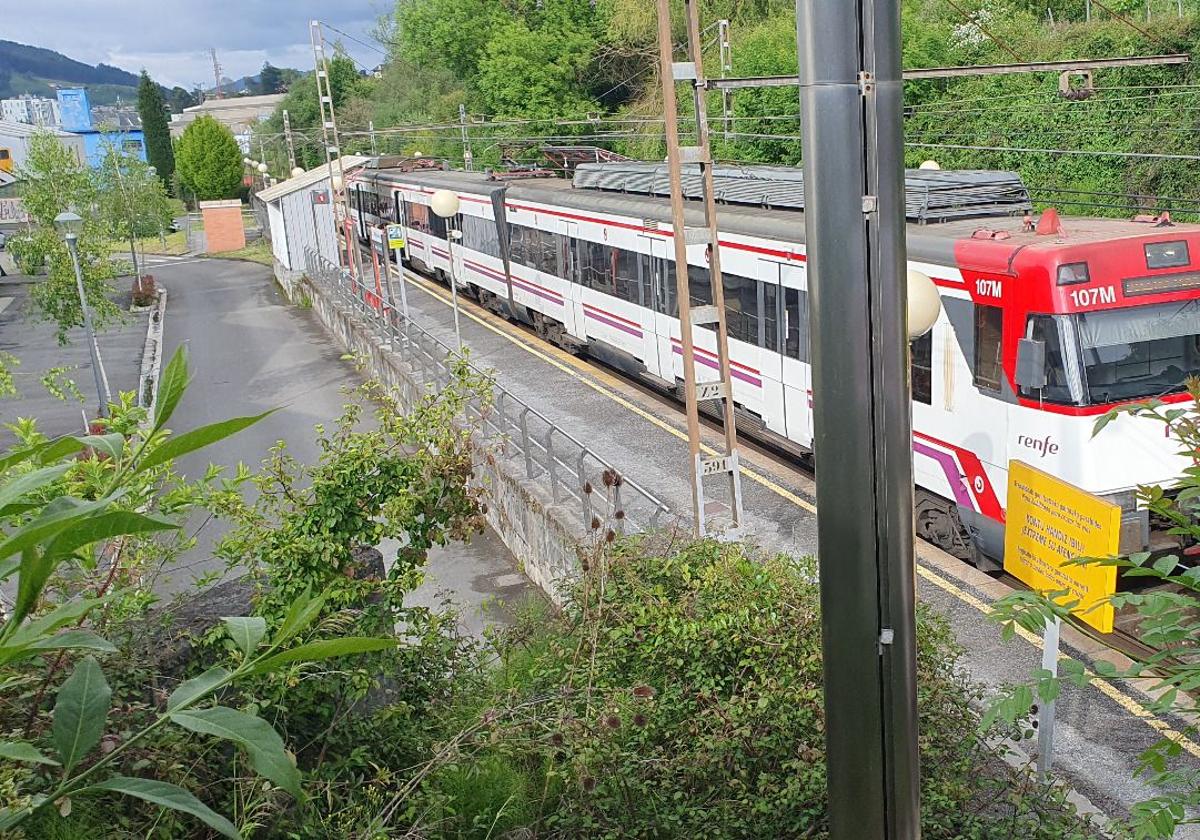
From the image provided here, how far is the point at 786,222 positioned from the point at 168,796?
1184 cm

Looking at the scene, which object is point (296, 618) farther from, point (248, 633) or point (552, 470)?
point (552, 470)

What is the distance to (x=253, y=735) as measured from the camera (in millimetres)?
1198

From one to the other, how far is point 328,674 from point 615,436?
10598mm

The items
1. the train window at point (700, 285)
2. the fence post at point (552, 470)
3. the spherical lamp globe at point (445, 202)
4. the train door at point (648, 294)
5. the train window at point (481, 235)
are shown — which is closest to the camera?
the fence post at point (552, 470)

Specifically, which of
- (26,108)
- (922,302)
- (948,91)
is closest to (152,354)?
(948,91)

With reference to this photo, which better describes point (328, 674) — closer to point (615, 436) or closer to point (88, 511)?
point (88, 511)

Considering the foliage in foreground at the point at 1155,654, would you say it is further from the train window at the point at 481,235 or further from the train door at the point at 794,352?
the train window at the point at 481,235

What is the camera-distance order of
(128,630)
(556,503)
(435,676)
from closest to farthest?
(128,630), (435,676), (556,503)

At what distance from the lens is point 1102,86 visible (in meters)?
23.6

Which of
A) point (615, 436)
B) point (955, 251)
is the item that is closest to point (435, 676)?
point (955, 251)

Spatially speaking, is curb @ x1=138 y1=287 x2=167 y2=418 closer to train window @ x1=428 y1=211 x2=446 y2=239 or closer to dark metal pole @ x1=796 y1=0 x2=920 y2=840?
train window @ x1=428 y1=211 x2=446 y2=239

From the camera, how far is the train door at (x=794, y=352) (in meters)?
12.3

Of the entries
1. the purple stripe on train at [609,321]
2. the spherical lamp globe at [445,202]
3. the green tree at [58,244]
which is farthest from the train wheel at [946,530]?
the green tree at [58,244]

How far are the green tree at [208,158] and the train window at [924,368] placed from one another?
69.6 metres
